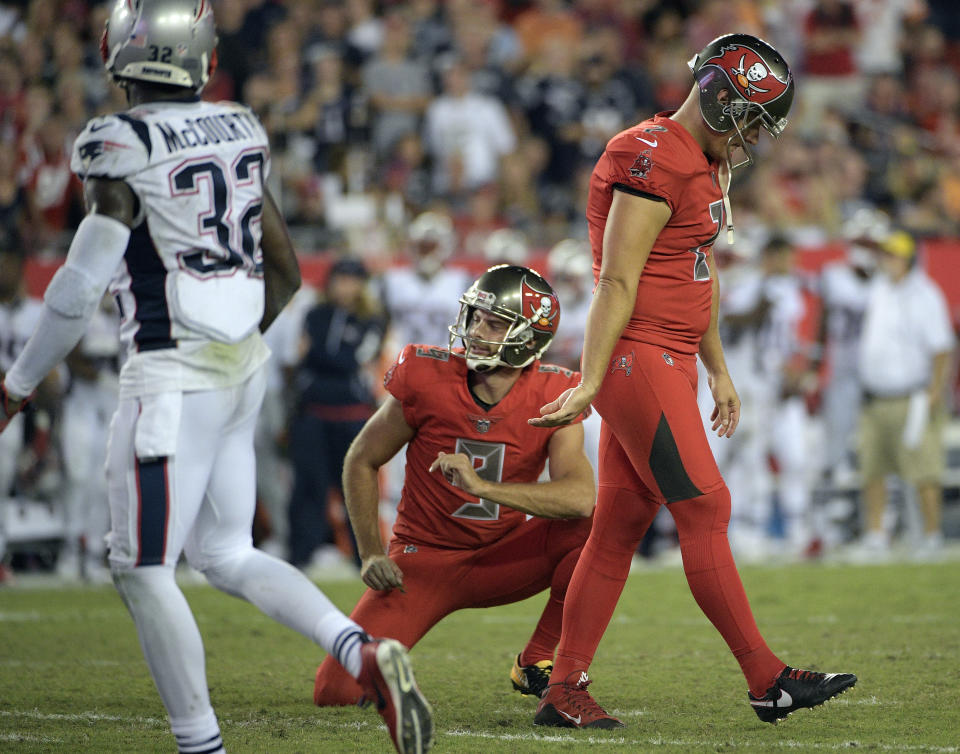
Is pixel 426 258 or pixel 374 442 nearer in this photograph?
pixel 374 442

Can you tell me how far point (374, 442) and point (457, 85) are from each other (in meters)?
7.15

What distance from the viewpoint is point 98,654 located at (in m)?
5.34

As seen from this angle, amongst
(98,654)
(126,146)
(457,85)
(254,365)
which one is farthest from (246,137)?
(457,85)

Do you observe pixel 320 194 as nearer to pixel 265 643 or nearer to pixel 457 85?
pixel 457 85

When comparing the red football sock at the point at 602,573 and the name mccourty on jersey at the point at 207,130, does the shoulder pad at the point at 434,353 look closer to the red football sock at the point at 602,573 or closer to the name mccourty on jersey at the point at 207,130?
the red football sock at the point at 602,573

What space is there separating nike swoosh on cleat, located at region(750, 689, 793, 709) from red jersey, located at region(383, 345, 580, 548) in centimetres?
100

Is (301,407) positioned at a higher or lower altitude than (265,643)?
higher

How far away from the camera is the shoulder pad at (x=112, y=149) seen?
308 cm

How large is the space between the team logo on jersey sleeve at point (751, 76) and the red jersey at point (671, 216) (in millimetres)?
193

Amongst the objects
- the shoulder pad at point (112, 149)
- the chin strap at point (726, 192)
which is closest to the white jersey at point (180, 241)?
the shoulder pad at point (112, 149)

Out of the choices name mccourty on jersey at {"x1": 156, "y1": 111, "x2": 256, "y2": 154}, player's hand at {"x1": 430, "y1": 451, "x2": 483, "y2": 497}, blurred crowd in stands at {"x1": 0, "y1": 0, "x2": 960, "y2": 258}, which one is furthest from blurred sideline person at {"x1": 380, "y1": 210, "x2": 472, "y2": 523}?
name mccourty on jersey at {"x1": 156, "y1": 111, "x2": 256, "y2": 154}

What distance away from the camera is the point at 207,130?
3.23 meters

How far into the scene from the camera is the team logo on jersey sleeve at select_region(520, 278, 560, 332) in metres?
4.23

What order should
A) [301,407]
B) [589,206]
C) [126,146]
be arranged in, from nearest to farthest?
[126,146], [589,206], [301,407]
